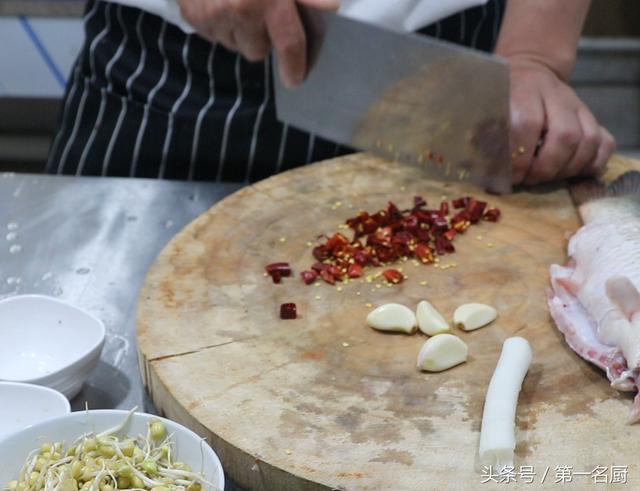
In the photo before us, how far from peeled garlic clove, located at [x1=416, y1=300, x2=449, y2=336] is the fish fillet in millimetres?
178

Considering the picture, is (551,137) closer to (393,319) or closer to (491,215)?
(491,215)

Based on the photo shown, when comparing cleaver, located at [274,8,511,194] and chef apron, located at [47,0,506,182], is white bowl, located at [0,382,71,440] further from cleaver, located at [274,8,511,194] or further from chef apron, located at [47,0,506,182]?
chef apron, located at [47,0,506,182]

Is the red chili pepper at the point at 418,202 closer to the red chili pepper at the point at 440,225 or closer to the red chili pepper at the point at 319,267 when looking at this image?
the red chili pepper at the point at 440,225

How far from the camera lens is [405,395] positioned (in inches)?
56.3

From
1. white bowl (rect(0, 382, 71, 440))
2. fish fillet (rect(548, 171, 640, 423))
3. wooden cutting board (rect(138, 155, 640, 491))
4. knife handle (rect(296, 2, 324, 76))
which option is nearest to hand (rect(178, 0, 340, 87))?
knife handle (rect(296, 2, 324, 76))

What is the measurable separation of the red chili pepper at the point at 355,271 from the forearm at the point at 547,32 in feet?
2.38

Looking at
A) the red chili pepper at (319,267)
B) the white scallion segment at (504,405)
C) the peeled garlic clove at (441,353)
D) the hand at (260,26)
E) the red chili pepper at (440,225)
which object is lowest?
the red chili pepper at (319,267)

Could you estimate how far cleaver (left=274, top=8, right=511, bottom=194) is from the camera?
1813mm


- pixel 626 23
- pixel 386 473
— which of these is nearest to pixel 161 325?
pixel 386 473

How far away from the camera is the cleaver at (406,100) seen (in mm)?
1813

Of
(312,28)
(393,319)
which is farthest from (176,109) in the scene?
(393,319)

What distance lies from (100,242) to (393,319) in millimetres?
Answer: 703

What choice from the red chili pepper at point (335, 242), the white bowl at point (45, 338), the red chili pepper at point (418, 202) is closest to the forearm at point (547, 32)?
the red chili pepper at point (418, 202)

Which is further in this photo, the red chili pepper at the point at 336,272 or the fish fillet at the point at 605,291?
the red chili pepper at the point at 336,272
